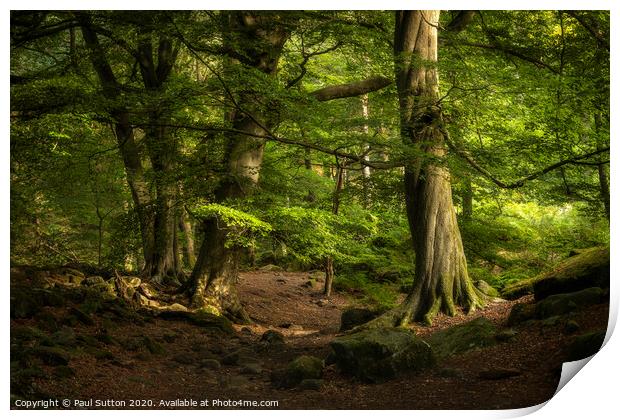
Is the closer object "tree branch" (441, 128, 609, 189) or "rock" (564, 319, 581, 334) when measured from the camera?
"rock" (564, 319, 581, 334)

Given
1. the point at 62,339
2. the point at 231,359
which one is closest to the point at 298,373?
the point at 231,359

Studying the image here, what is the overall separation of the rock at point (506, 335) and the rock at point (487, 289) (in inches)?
68.7

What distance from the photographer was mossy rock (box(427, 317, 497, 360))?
4.76 m

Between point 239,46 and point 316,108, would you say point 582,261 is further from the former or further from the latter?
point 239,46

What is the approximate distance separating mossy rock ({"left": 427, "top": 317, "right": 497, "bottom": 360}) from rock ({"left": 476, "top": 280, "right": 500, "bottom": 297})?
1566mm

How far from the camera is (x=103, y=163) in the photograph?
8.06 m

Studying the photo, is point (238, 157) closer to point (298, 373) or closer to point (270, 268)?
point (298, 373)

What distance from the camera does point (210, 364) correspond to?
5312mm

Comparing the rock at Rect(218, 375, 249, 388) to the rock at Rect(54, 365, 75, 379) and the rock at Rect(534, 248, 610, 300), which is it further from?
the rock at Rect(534, 248, 610, 300)

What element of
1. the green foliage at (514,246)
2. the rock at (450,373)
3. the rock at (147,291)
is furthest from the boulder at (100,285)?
the green foliage at (514,246)

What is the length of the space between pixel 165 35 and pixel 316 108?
1615 millimetres

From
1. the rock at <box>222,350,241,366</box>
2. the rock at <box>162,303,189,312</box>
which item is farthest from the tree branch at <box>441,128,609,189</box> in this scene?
the rock at <box>162,303,189,312</box>
